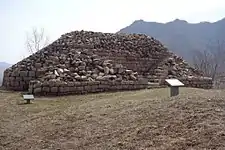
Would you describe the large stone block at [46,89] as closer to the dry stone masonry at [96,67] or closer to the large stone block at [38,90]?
the dry stone masonry at [96,67]

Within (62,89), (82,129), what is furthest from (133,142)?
(62,89)

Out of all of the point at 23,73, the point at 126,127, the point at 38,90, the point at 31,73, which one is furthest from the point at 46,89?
the point at 126,127

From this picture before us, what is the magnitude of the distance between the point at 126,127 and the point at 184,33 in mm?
60507

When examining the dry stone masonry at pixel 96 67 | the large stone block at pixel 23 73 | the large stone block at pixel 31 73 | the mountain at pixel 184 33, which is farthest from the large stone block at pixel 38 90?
the mountain at pixel 184 33

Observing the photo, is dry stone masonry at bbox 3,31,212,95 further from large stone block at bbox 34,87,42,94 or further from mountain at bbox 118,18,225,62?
mountain at bbox 118,18,225,62

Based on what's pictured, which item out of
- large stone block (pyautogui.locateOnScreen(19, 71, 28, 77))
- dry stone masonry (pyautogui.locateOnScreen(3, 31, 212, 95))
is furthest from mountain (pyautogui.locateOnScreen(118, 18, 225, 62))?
large stone block (pyautogui.locateOnScreen(19, 71, 28, 77))

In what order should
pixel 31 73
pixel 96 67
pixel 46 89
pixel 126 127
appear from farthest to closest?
pixel 96 67 < pixel 31 73 < pixel 46 89 < pixel 126 127

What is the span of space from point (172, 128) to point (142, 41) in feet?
48.0

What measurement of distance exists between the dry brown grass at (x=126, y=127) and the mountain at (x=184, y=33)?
49917 millimetres

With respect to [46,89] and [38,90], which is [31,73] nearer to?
[38,90]

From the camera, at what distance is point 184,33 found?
64.6 metres

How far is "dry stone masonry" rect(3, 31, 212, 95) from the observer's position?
44.0 feet

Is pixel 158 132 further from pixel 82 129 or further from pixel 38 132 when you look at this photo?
pixel 38 132

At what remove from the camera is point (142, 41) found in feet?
64.8
